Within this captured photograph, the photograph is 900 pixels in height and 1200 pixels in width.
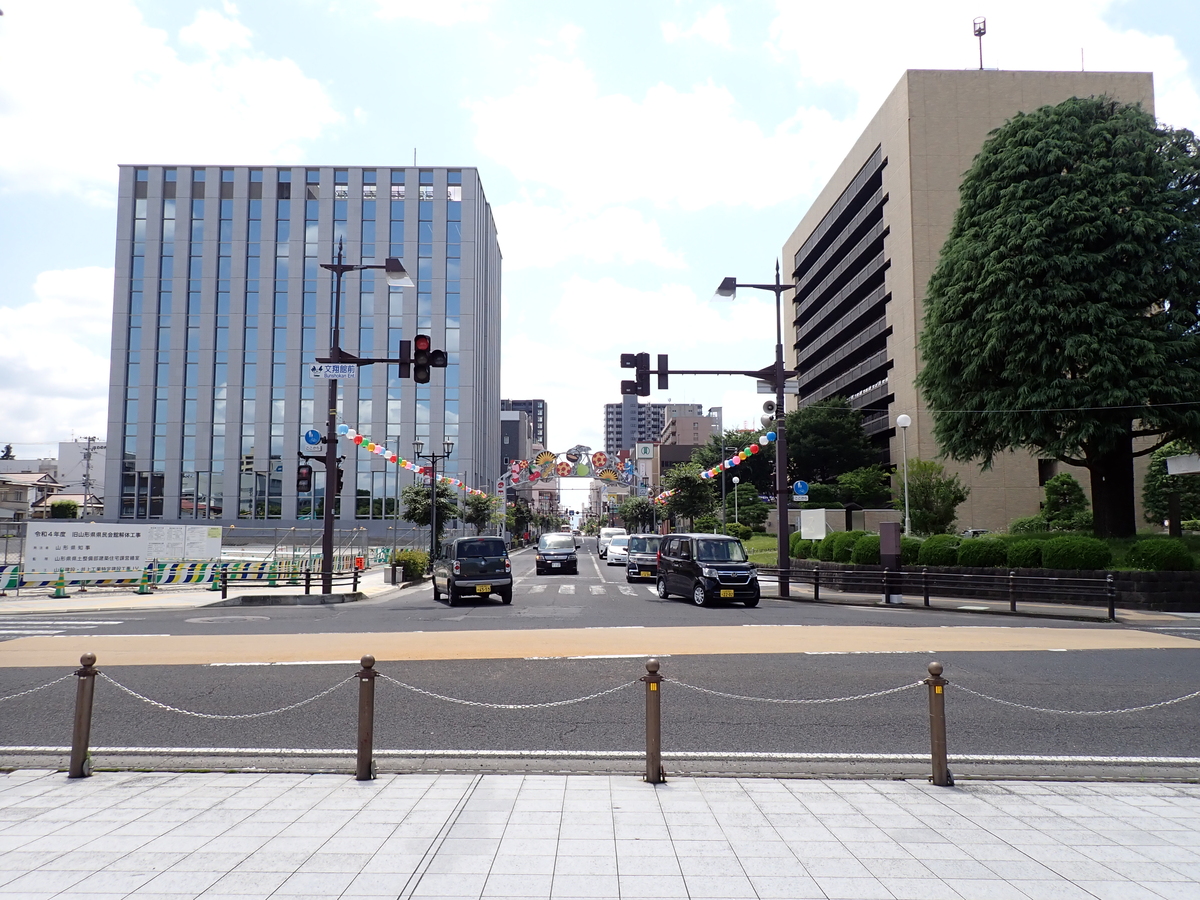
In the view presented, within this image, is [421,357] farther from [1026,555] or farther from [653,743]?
[1026,555]

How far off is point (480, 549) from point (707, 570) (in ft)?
24.1

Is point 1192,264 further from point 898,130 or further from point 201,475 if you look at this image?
point 201,475

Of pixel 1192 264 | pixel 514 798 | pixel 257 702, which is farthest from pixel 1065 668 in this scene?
pixel 1192 264

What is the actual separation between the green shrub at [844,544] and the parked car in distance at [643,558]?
7.42 m

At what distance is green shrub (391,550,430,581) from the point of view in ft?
111

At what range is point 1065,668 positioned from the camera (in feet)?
37.5

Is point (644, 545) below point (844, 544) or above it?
below

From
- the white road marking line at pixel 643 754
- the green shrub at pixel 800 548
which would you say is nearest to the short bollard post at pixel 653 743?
the white road marking line at pixel 643 754

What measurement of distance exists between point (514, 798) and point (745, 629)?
11299 mm

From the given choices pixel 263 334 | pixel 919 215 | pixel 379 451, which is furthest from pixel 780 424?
pixel 263 334

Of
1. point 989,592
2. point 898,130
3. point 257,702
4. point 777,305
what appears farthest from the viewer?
point 898,130

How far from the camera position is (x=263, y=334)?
68.2 m

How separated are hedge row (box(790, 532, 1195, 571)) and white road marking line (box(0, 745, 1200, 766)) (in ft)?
57.0

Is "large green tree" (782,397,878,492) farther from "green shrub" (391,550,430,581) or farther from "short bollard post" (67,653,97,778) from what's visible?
"short bollard post" (67,653,97,778)
